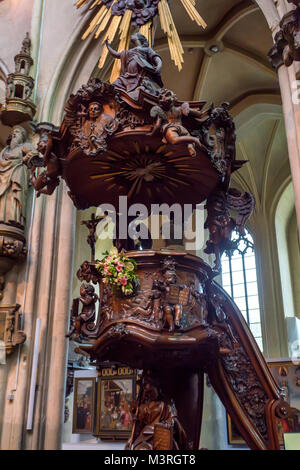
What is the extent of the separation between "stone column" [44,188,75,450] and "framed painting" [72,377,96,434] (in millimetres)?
2759

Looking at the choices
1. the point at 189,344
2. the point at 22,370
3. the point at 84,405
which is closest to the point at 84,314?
the point at 189,344

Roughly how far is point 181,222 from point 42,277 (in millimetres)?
2358

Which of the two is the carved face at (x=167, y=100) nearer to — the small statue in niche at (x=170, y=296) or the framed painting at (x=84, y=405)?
the small statue in niche at (x=170, y=296)

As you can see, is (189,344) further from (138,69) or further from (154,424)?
(138,69)

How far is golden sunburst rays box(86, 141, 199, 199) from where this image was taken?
4500 millimetres

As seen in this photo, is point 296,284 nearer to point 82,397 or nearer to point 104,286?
point 82,397

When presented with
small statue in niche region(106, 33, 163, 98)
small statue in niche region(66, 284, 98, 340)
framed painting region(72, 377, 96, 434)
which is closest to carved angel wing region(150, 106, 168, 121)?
small statue in niche region(106, 33, 163, 98)

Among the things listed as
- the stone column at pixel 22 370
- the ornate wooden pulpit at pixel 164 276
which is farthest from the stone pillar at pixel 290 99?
the stone column at pixel 22 370

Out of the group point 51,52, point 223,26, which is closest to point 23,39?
point 51,52

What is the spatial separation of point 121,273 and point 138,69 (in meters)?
1.97

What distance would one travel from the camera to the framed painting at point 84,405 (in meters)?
8.82

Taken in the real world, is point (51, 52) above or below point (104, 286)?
above

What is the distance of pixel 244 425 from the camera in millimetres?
4504

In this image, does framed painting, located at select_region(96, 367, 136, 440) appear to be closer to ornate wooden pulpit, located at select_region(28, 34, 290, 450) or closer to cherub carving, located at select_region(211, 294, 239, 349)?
ornate wooden pulpit, located at select_region(28, 34, 290, 450)
